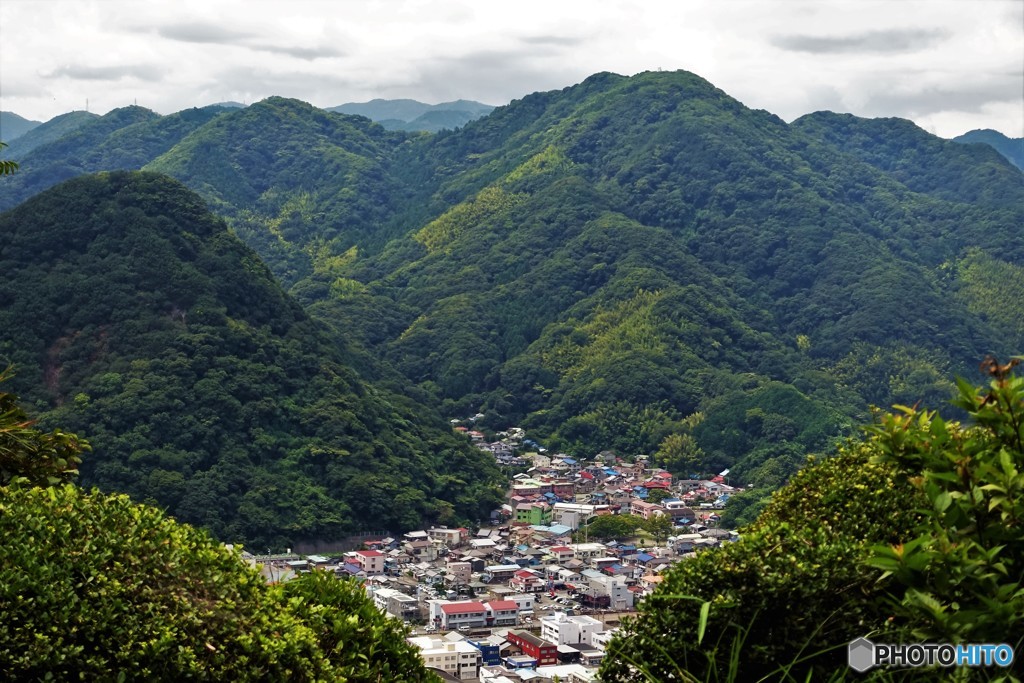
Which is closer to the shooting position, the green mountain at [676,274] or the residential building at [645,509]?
the residential building at [645,509]

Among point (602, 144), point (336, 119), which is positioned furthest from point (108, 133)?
point (602, 144)

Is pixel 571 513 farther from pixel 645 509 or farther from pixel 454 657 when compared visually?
pixel 454 657

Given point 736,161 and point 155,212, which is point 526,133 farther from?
point 155,212

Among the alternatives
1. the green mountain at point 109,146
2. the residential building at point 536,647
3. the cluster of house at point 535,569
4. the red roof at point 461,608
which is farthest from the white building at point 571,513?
→ the green mountain at point 109,146

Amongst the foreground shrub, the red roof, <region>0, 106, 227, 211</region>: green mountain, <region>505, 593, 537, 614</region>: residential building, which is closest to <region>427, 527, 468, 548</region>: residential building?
<region>505, 593, 537, 614</region>: residential building

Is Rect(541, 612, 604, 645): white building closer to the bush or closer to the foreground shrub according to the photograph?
the foreground shrub

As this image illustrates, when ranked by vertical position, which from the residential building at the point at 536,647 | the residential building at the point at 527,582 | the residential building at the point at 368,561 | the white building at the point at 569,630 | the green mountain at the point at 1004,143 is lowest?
the residential building at the point at 536,647

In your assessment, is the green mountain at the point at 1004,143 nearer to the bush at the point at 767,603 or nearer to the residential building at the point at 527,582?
the residential building at the point at 527,582
